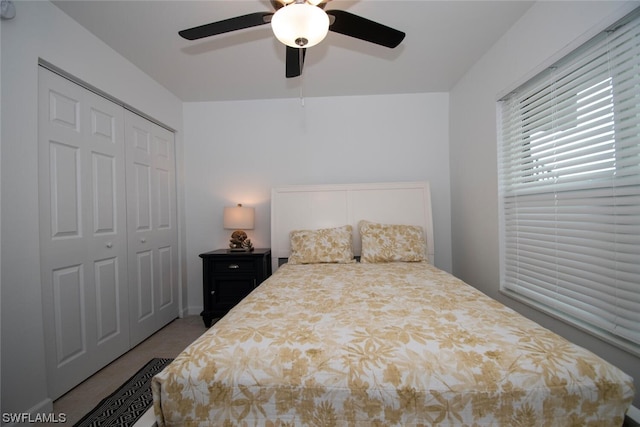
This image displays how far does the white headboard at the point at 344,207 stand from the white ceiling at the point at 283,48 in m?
1.04

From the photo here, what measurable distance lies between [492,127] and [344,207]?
57.4 inches

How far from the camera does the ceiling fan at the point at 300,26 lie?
3.94 feet

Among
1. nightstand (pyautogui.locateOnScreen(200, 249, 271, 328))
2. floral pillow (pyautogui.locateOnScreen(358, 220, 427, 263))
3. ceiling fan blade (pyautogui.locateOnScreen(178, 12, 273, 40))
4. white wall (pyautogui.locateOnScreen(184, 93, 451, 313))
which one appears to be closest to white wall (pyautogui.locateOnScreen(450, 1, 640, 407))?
white wall (pyautogui.locateOnScreen(184, 93, 451, 313))

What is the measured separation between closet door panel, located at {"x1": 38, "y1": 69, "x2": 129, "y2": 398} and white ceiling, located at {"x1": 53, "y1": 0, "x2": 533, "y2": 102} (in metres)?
0.56

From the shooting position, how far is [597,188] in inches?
55.4

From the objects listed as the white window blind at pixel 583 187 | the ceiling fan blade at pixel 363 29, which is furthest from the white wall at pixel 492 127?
the ceiling fan blade at pixel 363 29

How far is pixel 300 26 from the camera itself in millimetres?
1208

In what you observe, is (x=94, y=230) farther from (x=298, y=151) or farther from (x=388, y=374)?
(x=388, y=374)

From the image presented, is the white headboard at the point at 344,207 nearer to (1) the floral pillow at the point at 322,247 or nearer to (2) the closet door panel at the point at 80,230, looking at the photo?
(1) the floral pillow at the point at 322,247

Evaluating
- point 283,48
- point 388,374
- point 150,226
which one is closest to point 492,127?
point 283,48

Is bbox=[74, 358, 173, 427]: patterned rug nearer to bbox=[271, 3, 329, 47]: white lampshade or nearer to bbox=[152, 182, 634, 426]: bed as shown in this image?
bbox=[152, 182, 634, 426]: bed

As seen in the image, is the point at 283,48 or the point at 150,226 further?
the point at 150,226

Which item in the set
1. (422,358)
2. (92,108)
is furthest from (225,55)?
(422,358)

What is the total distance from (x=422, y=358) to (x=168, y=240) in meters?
2.79
